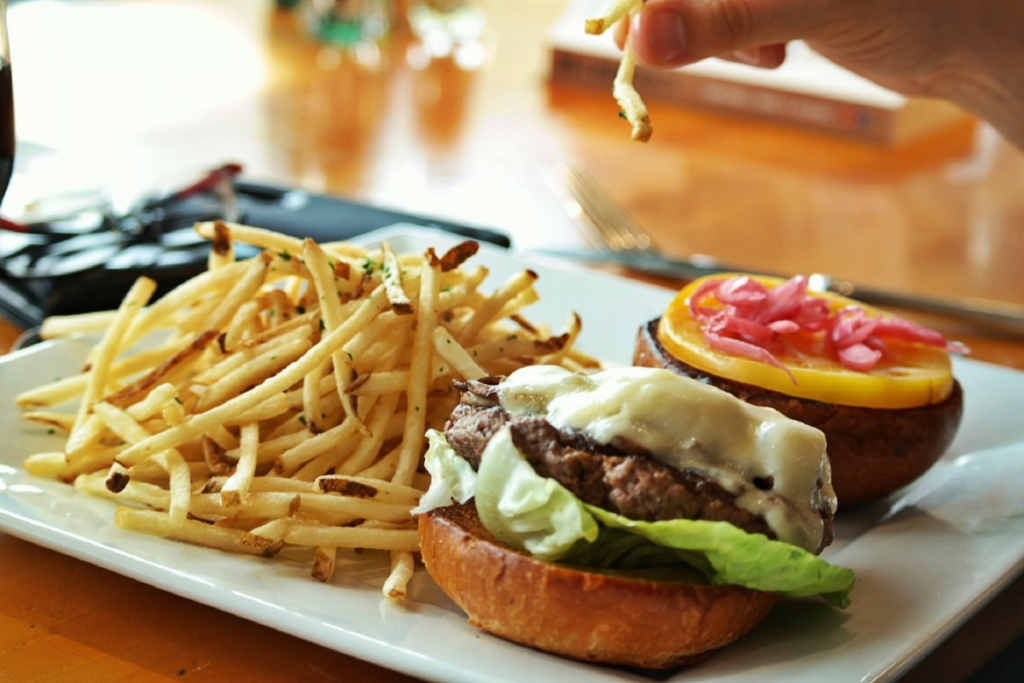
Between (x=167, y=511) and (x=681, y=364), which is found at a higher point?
(x=681, y=364)

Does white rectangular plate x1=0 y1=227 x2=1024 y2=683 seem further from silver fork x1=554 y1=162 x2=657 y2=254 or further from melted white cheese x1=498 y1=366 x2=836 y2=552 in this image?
silver fork x1=554 y1=162 x2=657 y2=254

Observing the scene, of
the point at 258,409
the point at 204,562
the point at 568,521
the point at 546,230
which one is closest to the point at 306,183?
the point at 546,230

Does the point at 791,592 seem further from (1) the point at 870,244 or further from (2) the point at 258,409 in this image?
(1) the point at 870,244

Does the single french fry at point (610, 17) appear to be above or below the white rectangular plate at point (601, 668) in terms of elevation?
above

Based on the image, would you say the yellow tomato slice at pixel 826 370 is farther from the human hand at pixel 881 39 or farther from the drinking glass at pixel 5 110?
the drinking glass at pixel 5 110

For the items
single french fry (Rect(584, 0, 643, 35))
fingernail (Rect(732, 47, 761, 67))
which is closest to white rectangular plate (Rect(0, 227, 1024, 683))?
single french fry (Rect(584, 0, 643, 35))

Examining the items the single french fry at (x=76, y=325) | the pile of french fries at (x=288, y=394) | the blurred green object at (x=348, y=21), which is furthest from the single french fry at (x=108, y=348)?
the blurred green object at (x=348, y=21)
